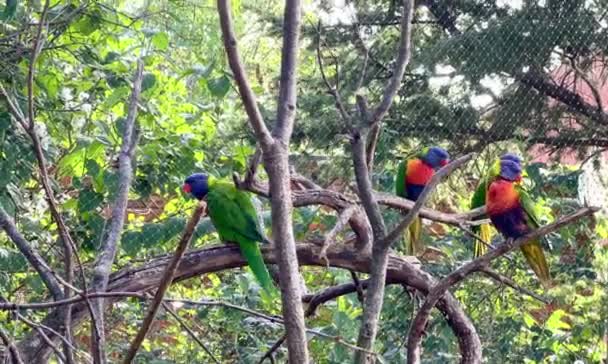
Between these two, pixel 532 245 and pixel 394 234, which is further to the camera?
pixel 532 245

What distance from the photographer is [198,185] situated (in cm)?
179

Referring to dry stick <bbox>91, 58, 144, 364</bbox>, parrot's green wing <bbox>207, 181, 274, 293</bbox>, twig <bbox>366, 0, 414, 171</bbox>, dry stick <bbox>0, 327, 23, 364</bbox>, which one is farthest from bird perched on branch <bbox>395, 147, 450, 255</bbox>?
dry stick <bbox>0, 327, 23, 364</bbox>

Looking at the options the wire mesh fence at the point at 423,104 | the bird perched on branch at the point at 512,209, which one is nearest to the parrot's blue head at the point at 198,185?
the wire mesh fence at the point at 423,104

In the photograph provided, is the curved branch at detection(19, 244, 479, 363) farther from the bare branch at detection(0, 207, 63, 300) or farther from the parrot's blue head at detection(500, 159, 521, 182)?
the bare branch at detection(0, 207, 63, 300)

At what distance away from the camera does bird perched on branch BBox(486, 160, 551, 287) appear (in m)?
1.66

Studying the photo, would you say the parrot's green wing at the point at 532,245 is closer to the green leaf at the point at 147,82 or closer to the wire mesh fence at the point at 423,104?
the wire mesh fence at the point at 423,104

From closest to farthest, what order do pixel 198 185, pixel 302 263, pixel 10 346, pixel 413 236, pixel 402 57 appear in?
pixel 10 346 < pixel 402 57 < pixel 302 263 < pixel 198 185 < pixel 413 236

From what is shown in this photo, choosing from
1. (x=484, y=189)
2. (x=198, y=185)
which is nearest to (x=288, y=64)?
(x=198, y=185)

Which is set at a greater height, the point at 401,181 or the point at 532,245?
the point at 401,181

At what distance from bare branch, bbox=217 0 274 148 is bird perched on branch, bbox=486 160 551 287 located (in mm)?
968

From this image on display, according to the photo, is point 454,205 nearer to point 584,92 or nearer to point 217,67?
point 584,92

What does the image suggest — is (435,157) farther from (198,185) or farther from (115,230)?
(115,230)

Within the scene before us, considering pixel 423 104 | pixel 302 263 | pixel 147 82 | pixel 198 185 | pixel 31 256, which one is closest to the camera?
pixel 31 256

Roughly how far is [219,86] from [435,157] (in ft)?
2.81
